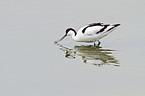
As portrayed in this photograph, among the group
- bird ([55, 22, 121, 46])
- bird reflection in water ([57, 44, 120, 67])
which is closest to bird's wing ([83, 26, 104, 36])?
bird ([55, 22, 121, 46])

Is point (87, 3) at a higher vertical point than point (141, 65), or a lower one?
Result: higher

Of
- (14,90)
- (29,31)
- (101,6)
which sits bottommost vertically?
(14,90)

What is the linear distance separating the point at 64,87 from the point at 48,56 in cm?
310

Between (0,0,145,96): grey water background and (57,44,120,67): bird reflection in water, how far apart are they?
0.68 ft

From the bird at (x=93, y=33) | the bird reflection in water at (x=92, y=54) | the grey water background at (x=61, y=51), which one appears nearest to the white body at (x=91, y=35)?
the bird at (x=93, y=33)

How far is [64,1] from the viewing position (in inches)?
816

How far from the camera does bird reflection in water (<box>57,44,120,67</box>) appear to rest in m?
11.2

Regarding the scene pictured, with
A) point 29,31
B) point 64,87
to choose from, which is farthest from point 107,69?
point 29,31

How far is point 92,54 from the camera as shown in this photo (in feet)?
40.8

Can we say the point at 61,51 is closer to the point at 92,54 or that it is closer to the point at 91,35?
the point at 92,54

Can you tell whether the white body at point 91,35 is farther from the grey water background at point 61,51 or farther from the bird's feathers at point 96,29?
the grey water background at point 61,51

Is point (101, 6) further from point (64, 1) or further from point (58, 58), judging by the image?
point (58, 58)

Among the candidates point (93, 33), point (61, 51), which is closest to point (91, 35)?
point (93, 33)

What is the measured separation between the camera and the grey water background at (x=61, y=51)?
906cm
